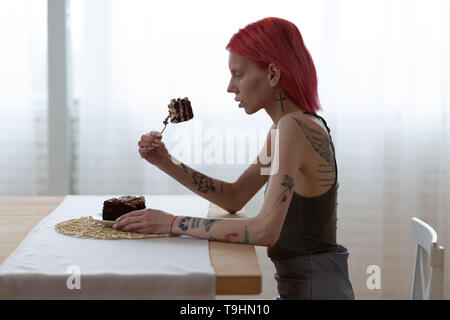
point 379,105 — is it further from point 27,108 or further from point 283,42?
point 27,108

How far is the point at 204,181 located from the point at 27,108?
4.46 feet

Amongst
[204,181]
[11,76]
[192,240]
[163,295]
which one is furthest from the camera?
[11,76]

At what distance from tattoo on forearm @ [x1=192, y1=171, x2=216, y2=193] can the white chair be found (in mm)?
636

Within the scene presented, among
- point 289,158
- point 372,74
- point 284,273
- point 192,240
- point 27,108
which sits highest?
point 372,74

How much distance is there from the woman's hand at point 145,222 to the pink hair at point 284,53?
1.63ft

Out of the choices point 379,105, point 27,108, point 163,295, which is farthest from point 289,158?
point 27,108

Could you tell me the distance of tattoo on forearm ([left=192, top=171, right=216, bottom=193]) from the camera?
181 cm

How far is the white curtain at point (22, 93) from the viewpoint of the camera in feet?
8.96

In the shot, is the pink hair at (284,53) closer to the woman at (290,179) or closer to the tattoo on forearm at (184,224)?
the woman at (290,179)

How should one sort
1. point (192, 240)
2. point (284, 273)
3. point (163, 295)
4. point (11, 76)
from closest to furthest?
point (163, 295), point (192, 240), point (284, 273), point (11, 76)

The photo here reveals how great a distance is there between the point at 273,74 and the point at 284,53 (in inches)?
2.6

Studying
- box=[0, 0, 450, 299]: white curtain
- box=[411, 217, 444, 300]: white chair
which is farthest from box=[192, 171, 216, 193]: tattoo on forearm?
box=[0, 0, 450, 299]: white curtain

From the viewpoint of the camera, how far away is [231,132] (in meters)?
2.80

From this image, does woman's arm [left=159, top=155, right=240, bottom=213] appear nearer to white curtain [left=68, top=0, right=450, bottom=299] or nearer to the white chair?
the white chair
